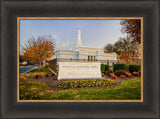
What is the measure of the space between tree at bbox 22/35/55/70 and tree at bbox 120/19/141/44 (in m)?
2.26

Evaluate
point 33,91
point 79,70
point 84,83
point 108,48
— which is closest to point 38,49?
point 33,91

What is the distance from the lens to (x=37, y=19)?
6.67ft

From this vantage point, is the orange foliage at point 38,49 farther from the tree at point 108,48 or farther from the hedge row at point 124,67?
Answer: the hedge row at point 124,67

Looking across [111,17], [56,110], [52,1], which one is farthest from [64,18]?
[56,110]

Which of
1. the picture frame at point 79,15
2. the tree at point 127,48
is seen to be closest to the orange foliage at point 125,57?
the tree at point 127,48

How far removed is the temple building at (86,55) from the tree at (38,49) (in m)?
0.30

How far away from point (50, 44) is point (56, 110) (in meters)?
1.91

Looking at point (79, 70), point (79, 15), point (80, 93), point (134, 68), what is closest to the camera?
point (79, 15)

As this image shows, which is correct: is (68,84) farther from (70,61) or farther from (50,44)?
(50,44)

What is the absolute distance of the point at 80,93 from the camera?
2.08 m

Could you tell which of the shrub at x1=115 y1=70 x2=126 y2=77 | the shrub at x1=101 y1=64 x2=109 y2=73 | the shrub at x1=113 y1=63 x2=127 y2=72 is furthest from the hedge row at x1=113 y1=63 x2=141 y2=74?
the shrub at x1=101 y1=64 x2=109 y2=73

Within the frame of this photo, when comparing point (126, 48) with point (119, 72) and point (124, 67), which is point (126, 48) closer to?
point (124, 67)

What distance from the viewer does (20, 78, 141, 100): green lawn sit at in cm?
201

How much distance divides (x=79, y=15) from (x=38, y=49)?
1.58 metres
